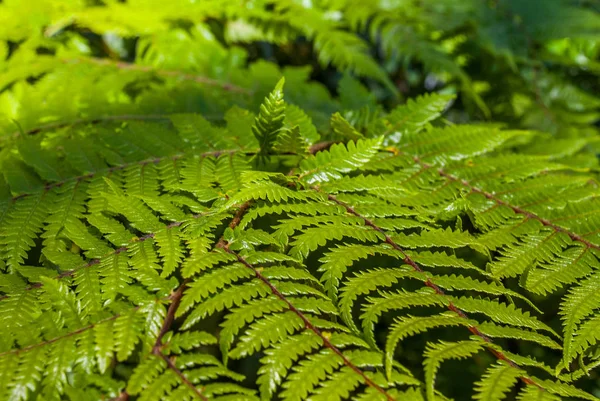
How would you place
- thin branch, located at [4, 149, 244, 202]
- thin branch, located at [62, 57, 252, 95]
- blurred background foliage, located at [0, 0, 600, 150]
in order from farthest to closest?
thin branch, located at [62, 57, 252, 95]
blurred background foliage, located at [0, 0, 600, 150]
thin branch, located at [4, 149, 244, 202]

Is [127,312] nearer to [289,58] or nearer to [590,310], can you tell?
[590,310]

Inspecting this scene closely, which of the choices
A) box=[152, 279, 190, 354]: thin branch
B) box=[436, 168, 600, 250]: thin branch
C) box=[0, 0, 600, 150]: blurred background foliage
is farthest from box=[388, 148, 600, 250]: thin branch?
box=[152, 279, 190, 354]: thin branch

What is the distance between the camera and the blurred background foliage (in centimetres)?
182

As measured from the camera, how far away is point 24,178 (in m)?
1.26

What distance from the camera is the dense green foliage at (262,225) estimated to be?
2.77ft

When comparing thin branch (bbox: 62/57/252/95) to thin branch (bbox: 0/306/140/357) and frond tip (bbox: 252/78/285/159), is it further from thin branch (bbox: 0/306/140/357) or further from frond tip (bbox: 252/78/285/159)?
thin branch (bbox: 0/306/140/357)

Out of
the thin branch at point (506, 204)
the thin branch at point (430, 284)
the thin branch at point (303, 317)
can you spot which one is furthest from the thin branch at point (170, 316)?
the thin branch at point (506, 204)

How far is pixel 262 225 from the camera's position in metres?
1.48

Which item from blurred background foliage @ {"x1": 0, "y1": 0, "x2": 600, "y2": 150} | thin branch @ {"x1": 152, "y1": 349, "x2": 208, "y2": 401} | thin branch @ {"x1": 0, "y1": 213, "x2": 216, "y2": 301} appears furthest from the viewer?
blurred background foliage @ {"x1": 0, "y1": 0, "x2": 600, "y2": 150}

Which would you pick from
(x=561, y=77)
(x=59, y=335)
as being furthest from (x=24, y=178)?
(x=561, y=77)

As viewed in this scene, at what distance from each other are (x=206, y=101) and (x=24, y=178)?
→ 27.8 inches

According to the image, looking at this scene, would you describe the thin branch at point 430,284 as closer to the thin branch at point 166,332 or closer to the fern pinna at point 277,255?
the fern pinna at point 277,255

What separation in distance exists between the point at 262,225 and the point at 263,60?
117 centimetres

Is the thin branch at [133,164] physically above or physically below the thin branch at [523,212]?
below
